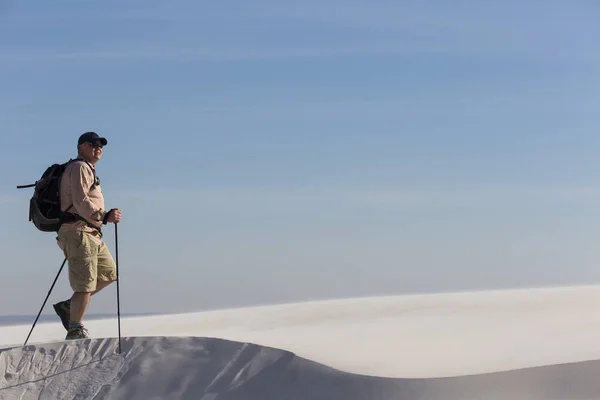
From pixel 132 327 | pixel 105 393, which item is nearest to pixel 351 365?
pixel 105 393

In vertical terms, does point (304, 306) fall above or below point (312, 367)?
above

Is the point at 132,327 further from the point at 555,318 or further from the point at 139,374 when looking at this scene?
the point at 555,318

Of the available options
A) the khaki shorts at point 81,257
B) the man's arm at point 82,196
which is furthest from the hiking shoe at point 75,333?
the man's arm at point 82,196

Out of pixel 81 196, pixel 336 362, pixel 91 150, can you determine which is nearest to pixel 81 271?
pixel 81 196

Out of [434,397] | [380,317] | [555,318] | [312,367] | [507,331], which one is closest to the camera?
[434,397]

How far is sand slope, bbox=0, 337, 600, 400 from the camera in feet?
21.2

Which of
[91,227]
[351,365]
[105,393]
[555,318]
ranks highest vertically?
[555,318]

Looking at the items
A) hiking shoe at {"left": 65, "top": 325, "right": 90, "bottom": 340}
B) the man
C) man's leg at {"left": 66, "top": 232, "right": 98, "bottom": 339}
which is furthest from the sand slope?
the man

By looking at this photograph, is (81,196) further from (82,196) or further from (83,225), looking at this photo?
(83,225)

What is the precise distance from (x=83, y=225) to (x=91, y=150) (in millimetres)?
692

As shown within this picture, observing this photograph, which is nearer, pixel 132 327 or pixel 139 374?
pixel 139 374

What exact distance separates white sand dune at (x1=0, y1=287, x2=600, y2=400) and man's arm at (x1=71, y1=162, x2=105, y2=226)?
3.53ft

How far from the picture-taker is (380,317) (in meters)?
10.1

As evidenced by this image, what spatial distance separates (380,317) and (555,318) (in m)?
1.96
